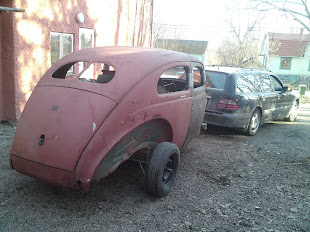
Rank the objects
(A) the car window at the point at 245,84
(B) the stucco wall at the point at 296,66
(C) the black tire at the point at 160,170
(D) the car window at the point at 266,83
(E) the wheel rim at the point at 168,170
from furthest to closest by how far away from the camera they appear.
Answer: (B) the stucco wall at the point at 296,66, (D) the car window at the point at 266,83, (A) the car window at the point at 245,84, (E) the wheel rim at the point at 168,170, (C) the black tire at the point at 160,170

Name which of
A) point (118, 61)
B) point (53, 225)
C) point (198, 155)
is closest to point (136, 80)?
point (118, 61)

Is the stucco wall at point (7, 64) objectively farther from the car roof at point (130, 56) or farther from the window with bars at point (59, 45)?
the car roof at point (130, 56)

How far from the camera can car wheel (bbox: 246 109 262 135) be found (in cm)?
776

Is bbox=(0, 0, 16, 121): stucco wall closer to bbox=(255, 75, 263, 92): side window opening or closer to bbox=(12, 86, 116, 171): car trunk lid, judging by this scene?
bbox=(12, 86, 116, 171): car trunk lid

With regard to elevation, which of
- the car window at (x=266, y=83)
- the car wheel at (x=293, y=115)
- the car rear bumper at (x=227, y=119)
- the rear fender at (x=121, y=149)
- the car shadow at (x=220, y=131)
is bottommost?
the car shadow at (x=220, y=131)

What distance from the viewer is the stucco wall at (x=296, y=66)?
39.7 meters

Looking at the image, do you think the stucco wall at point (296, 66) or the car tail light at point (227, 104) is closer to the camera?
the car tail light at point (227, 104)

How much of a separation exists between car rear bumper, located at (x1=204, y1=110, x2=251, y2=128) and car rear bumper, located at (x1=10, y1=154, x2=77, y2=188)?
14.9 feet

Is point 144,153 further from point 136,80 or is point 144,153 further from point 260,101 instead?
point 260,101

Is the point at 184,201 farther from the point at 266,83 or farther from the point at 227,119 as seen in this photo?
the point at 266,83

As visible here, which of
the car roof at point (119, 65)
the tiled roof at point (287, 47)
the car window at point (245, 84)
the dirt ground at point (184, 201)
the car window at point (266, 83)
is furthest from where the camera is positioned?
the tiled roof at point (287, 47)

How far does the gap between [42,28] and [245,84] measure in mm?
5066

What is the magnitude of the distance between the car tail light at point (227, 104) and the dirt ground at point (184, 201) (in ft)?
4.69

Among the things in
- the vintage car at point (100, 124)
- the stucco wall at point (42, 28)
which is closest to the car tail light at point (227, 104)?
the vintage car at point (100, 124)
